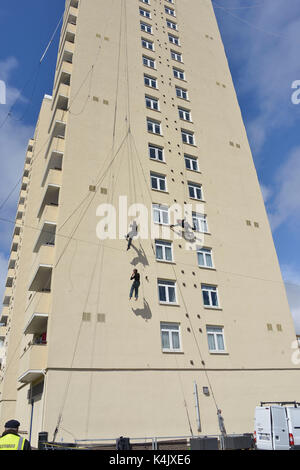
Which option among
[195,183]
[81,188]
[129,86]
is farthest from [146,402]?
[129,86]

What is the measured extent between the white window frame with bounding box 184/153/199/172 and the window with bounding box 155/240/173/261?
291 inches

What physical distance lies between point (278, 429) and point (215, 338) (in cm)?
666

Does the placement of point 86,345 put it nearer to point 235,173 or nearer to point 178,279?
point 178,279

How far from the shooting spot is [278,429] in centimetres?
1491

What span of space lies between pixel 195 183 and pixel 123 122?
6891 mm

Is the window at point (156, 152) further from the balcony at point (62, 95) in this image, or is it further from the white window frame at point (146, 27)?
the white window frame at point (146, 27)

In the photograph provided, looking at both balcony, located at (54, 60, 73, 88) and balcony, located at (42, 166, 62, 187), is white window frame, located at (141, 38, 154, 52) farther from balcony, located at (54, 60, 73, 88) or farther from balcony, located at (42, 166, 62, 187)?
balcony, located at (42, 166, 62, 187)

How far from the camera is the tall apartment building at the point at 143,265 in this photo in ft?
57.1

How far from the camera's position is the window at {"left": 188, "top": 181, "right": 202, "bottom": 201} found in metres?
25.8

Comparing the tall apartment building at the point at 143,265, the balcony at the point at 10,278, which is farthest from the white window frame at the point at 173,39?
the balcony at the point at 10,278

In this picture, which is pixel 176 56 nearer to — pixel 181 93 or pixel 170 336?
pixel 181 93

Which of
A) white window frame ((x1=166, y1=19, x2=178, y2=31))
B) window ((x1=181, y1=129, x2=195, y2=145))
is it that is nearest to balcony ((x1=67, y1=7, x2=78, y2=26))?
white window frame ((x1=166, y1=19, x2=178, y2=31))

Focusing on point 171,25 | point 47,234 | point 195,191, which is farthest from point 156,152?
point 171,25

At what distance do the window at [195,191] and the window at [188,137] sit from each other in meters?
4.13
